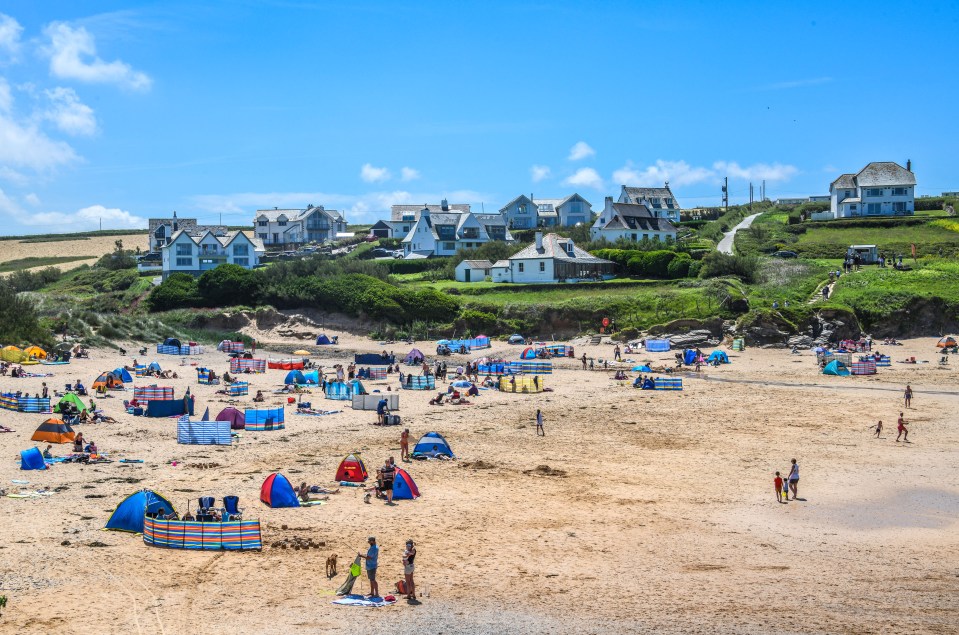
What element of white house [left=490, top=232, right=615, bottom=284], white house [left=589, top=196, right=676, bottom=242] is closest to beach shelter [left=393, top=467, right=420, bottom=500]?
white house [left=490, top=232, right=615, bottom=284]

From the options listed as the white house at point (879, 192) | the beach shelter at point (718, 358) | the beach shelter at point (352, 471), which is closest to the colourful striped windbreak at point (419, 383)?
the beach shelter at point (718, 358)

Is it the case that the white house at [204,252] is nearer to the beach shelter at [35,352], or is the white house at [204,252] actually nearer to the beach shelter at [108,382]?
the beach shelter at [35,352]

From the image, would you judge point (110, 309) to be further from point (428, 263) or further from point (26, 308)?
point (428, 263)

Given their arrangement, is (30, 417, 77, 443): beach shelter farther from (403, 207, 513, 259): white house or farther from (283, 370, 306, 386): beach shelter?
(403, 207, 513, 259): white house

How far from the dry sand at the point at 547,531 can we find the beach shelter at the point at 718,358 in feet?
46.5

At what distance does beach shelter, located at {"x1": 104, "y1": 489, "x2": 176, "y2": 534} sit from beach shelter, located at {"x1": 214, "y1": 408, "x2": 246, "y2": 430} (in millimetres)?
10761

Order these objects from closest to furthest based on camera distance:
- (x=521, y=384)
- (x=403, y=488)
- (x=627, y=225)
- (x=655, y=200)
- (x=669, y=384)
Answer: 1. (x=403, y=488)
2. (x=521, y=384)
3. (x=669, y=384)
4. (x=627, y=225)
5. (x=655, y=200)

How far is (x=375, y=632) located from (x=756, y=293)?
50.1 metres

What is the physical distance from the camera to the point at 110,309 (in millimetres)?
69938

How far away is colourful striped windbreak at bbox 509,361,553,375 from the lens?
140 feet

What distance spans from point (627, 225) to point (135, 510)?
234 feet

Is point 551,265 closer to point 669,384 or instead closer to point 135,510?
point 669,384

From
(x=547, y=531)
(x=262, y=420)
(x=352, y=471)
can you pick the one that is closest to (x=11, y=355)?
(x=262, y=420)

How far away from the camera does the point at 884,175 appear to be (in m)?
90.3
